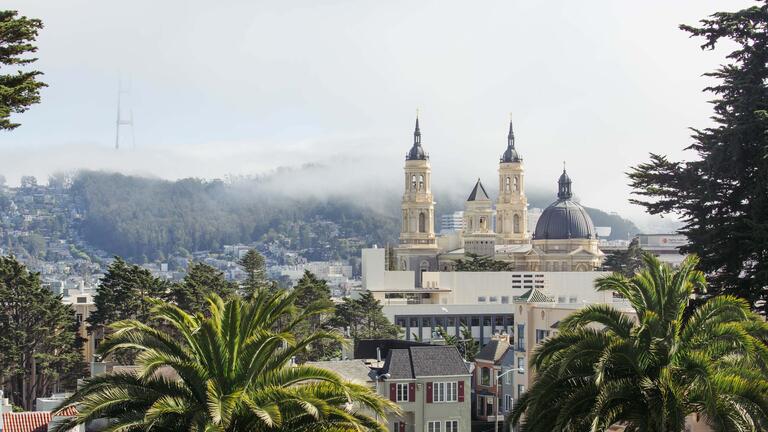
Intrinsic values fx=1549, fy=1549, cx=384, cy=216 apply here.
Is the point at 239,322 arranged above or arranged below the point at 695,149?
below

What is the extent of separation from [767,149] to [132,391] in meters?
24.6

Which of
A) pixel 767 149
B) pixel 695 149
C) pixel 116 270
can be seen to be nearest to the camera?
pixel 767 149

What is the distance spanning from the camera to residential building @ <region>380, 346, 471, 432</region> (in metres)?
71.3

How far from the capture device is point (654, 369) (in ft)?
97.1

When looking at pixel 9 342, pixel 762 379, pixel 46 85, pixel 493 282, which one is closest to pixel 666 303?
pixel 762 379

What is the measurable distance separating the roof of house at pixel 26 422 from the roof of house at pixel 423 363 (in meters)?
31.5

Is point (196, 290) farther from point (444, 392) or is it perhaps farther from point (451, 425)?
point (444, 392)

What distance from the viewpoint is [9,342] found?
9256 centimetres

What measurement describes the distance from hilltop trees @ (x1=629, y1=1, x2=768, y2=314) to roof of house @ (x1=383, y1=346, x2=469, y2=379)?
23076mm

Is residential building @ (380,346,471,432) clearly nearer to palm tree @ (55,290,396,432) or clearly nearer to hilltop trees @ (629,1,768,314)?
hilltop trees @ (629,1,768,314)

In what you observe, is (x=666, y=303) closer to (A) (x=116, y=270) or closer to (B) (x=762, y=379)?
(B) (x=762, y=379)

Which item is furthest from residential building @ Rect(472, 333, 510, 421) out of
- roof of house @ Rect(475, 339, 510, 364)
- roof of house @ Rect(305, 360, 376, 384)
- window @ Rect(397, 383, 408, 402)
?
roof of house @ Rect(305, 360, 376, 384)

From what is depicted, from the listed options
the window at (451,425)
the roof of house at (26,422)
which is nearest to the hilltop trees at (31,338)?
the window at (451,425)

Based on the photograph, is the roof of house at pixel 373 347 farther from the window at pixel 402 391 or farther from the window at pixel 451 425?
the window at pixel 402 391
